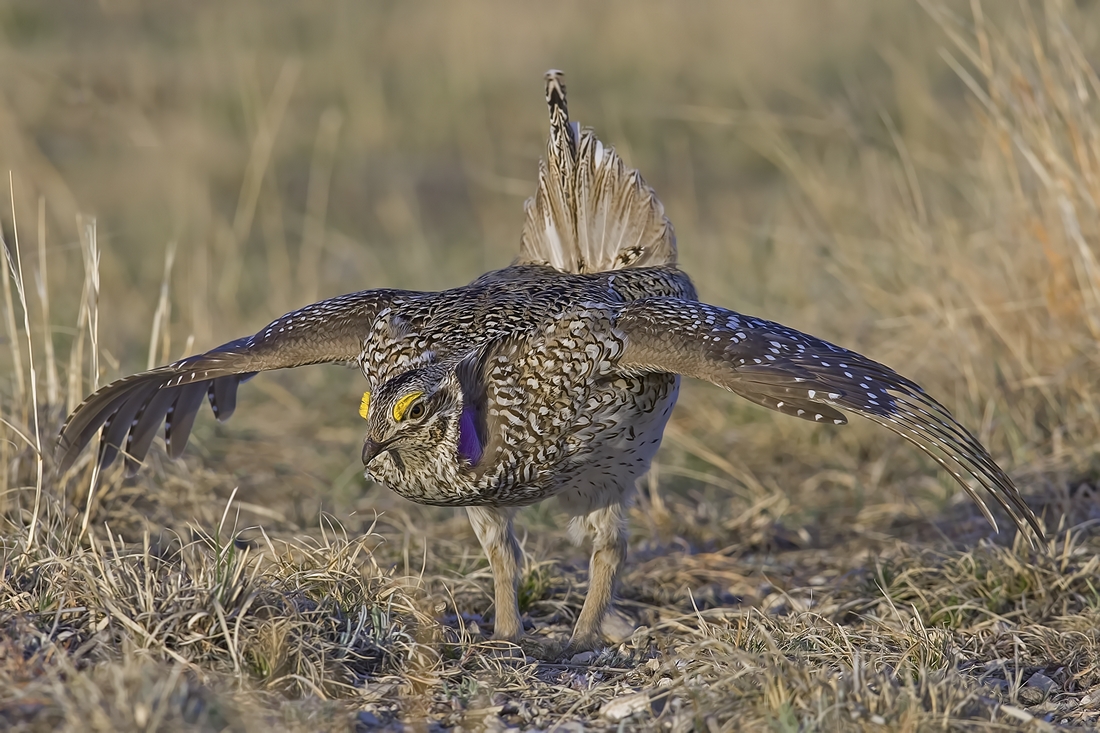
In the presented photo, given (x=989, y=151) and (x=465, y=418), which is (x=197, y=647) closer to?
(x=465, y=418)

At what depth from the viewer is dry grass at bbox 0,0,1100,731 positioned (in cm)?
321

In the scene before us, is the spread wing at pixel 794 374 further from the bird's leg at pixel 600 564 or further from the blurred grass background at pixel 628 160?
the blurred grass background at pixel 628 160

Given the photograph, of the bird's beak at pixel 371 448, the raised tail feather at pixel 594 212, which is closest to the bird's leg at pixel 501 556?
the bird's beak at pixel 371 448

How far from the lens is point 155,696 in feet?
8.96

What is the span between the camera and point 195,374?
163 inches

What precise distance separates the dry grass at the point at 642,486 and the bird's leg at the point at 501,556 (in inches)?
6.8

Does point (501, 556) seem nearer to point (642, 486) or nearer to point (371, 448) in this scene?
point (371, 448)

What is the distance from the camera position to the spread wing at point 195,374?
4137mm

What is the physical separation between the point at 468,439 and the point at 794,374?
3.07 ft

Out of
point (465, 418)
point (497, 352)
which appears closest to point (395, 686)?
point (465, 418)

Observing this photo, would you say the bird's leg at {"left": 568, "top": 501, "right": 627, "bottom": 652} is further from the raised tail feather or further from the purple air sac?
the raised tail feather

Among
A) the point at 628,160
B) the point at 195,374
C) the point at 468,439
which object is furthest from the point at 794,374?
the point at 628,160

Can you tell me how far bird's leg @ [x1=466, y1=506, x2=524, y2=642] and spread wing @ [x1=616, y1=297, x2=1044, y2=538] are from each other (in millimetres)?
705

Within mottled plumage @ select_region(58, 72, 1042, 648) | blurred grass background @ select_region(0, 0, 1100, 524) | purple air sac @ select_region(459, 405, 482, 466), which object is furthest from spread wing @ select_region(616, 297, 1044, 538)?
blurred grass background @ select_region(0, 0, 1100, 524)
